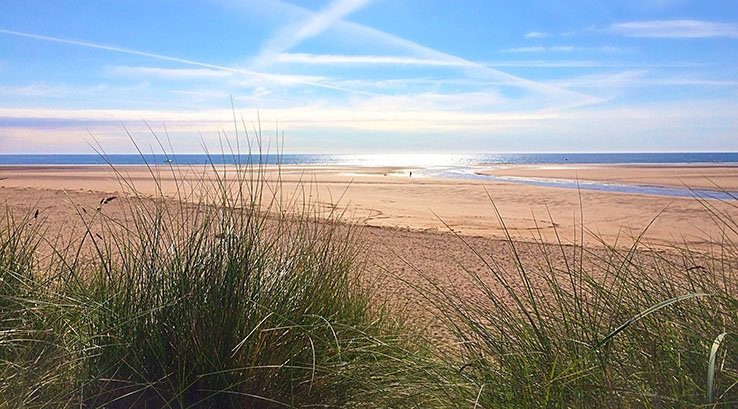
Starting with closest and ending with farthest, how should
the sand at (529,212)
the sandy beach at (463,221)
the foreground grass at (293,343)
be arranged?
the foreground grass at (293,343)
the sandy beach at (463,221)
the sand at (529,212)

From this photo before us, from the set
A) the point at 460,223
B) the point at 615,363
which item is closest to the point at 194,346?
the point at 615,363

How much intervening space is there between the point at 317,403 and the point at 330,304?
58 centimetres

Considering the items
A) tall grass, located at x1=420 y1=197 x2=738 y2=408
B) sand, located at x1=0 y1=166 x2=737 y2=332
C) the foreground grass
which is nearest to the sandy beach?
sand, located at x1=0 y1=166 x2=737 y2=332

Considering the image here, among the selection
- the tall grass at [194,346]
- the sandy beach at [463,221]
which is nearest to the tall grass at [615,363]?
the tall grass at [194,346]

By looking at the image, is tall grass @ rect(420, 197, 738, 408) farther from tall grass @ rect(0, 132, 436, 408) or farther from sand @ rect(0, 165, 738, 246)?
sand @ rect(0, 165, 738, 246)

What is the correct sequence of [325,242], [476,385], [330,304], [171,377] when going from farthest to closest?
[325,242]
[330,304]
[171,377]
[476,385]

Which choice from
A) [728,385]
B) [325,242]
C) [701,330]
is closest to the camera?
[728,385]

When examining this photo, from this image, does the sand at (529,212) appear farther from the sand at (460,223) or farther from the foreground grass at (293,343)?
the foreground grass at (293,343)

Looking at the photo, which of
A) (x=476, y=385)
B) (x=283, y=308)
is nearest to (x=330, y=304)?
(x=283, y=308)

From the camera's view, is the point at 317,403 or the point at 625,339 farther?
the point at 317,403

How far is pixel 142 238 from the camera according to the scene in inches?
114

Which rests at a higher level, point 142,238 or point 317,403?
point 142,238

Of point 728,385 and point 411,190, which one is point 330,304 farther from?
point 411,190

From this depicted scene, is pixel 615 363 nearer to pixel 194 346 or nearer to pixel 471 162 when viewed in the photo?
pixel 194 346
